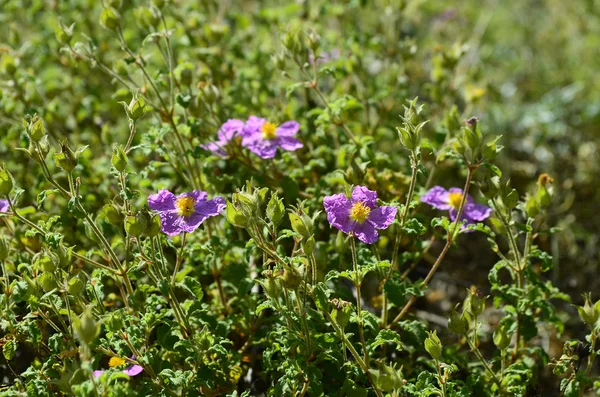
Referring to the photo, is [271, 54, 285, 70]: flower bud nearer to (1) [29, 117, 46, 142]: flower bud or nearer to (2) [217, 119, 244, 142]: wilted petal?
(2) [217, 119, 244, 142]: wilted petal

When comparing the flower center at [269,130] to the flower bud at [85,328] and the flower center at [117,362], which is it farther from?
the flower bud at [85,328]

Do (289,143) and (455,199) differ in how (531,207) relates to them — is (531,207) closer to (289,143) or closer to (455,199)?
(455,199)

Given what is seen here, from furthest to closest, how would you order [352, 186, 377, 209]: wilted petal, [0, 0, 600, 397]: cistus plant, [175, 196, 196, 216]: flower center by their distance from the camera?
[175, 196, 196, 216]: flower center < [352, 186, 377, 209]: wilted petal < [0, 0, 600, 397]: cistus plant

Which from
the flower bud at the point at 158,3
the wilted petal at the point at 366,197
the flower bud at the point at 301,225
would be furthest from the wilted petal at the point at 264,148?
the flower bud at the point at 301,225

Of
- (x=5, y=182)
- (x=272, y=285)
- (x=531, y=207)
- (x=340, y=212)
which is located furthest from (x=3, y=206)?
(x=531, y=207)

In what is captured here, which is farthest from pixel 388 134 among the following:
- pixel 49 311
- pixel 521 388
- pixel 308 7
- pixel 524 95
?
pixel 524 95

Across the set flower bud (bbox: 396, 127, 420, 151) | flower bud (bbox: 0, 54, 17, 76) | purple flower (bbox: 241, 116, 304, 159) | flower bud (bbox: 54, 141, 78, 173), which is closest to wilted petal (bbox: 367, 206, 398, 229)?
flower bud (bbox: 396, 127, 420, 151)
